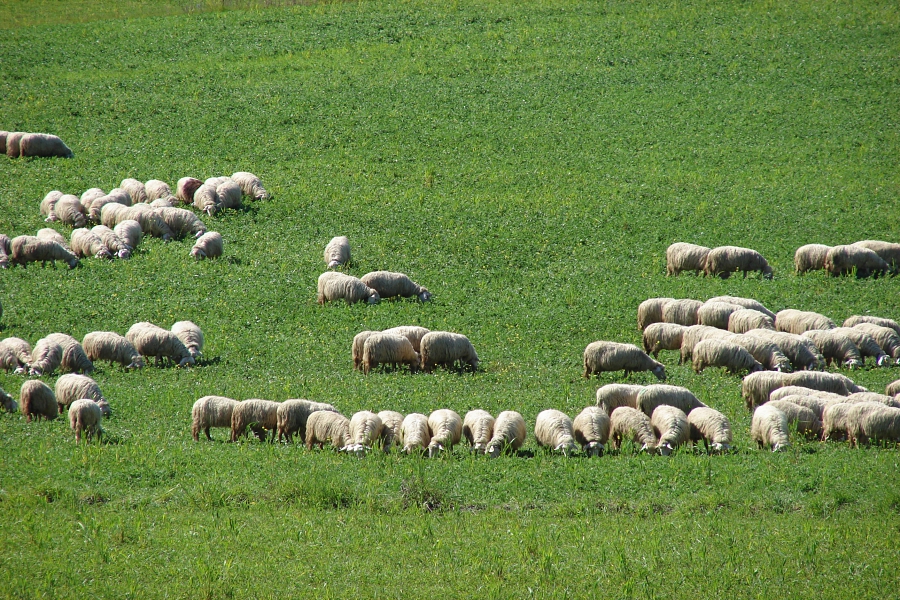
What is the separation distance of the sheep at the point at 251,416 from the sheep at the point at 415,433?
1869 mm

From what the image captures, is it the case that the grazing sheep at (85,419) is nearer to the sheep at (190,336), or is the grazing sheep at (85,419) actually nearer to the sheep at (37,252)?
the sheep at (190,336)

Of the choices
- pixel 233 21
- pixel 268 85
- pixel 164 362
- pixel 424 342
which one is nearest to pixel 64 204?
pixel 164 362

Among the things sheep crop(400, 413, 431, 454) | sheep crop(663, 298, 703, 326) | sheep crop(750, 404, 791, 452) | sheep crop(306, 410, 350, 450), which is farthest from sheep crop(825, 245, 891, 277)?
sheep crop(306, 410, 350, 450)

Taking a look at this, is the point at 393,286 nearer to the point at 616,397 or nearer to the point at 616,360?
the point at 616,360

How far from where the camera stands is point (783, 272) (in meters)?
22.6

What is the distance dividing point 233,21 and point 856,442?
39812 mm

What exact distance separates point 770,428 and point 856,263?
10876mm

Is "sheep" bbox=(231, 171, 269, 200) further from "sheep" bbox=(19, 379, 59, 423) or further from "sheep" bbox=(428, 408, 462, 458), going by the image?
"sheep" bbox=(428, 408, 462, 458)

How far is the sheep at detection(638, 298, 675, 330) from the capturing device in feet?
61.8

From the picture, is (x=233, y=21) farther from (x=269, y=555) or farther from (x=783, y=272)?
(x=269, y=555)

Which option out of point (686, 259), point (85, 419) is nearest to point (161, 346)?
point (85, 419)

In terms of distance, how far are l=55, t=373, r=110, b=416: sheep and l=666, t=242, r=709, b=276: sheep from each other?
13.7 metres

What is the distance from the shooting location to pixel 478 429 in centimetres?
1310

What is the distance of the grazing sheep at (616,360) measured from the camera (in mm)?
16203
